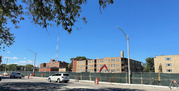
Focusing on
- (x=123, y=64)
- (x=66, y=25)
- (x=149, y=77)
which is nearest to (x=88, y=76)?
(x=149, y=77)

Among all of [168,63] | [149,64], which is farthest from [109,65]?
[149,64]

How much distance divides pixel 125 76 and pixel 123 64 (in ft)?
219

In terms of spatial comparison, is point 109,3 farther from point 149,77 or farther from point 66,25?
point 149,77

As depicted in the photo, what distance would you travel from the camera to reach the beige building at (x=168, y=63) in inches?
2591

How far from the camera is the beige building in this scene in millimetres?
65800

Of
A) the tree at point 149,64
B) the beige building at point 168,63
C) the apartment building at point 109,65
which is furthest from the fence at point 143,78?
the tree at point 149,64

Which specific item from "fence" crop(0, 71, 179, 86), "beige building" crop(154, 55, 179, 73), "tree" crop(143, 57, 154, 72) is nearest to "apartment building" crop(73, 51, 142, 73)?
"tree" crop(143, 57, 154, 72)

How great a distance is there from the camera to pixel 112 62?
93750 mm

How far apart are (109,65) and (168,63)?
35.5 metres

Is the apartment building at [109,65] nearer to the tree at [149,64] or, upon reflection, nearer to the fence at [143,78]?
the tree at [149,64]

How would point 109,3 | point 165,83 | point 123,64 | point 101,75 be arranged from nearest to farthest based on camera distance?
point 109,3 < point 165,83 < point 101,75 < point 123,64

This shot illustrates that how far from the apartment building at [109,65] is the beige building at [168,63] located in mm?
22886

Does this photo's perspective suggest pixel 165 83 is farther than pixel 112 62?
No

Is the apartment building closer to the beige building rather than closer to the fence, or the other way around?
the beige building
